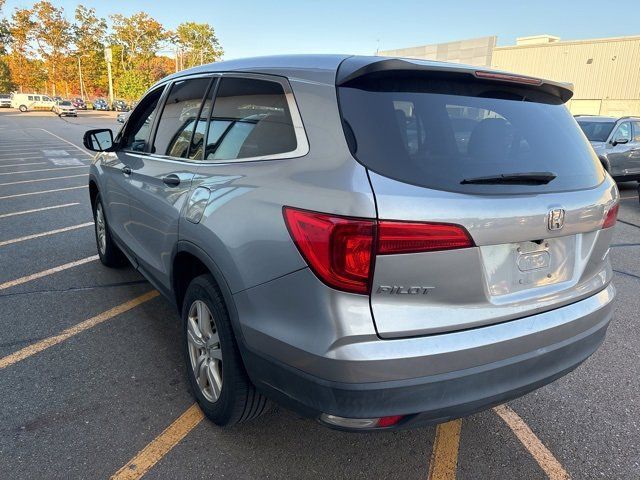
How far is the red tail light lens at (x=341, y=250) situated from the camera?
168cm

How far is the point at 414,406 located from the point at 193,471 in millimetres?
1144

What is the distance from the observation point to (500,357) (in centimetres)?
190

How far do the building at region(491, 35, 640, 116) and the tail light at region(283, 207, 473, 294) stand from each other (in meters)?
39.5

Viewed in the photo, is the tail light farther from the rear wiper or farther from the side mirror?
the side mirror

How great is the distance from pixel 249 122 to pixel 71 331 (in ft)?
7.49

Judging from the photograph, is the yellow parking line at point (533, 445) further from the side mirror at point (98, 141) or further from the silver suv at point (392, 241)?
the side mirror at point (98, 141)

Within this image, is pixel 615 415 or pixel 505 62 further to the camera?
pixel 505 62

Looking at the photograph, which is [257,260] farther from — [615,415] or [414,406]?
[615,415]

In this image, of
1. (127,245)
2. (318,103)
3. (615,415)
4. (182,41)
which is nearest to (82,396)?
(127,245)

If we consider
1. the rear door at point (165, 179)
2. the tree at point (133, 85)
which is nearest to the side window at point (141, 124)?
the rear door at point (165, 179)

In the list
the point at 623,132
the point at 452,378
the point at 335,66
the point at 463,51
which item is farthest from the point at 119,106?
the point at 452,378

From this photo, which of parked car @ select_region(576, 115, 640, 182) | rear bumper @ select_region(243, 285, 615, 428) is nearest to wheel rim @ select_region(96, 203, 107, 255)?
rear bumper @ select_region(243, 285, 615, 428)

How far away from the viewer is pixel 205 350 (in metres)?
2.56

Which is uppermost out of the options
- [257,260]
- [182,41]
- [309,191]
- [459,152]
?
[182,41]
